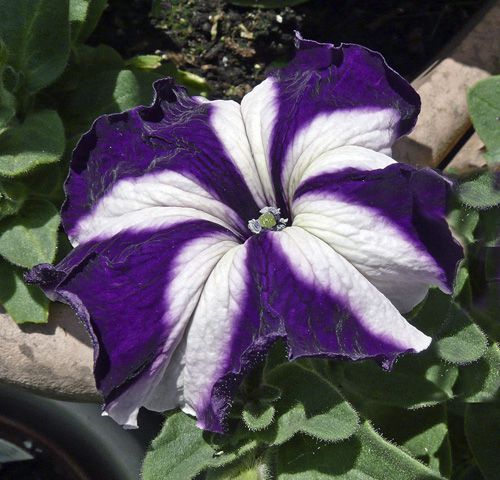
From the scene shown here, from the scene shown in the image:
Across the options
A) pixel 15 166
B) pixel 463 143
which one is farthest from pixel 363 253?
pixel 463 143

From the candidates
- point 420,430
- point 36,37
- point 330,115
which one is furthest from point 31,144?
point 420,430

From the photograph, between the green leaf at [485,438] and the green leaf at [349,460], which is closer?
the green leaf at [349,460]

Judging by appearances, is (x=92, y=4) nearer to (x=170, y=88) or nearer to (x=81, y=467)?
(x=170, y=88)

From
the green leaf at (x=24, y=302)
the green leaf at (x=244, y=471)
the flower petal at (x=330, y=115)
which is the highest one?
the flower petal at (x=330, y=115)

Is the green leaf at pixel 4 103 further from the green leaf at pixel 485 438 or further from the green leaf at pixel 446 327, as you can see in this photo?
the green leaf at pixel 485 438

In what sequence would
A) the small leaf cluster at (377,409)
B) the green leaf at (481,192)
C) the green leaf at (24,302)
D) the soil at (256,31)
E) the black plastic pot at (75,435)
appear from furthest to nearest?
the soil at (256,31) → the black plastic pot at (75,435) → the green leaf at (24,302) → the green leaf at (481,192) → the small leaf cluster at (377,409)

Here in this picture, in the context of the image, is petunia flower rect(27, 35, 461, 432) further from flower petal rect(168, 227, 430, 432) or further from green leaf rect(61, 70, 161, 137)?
green leaf rect(61, 70, 161, 137)

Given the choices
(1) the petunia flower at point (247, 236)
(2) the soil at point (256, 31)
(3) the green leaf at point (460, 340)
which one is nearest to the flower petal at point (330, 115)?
(1) the petunia flower at point (247, 236)
